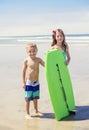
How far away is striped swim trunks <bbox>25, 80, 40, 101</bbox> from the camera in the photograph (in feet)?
18.9

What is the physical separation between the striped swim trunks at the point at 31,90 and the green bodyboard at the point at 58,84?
0.29m

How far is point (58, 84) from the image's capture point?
18.8ft

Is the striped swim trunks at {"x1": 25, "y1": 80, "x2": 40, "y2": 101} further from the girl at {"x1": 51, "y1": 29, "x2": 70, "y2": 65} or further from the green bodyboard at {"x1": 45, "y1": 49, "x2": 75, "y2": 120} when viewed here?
the girl at {"x1": 51, "y1": 29, "x2": 70, "y2": 65}

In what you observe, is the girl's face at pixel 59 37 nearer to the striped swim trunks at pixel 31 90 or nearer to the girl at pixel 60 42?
the girl at pixel 60 42

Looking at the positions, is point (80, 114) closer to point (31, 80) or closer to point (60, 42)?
point (31, 80)

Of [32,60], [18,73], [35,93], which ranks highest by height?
[32,60]

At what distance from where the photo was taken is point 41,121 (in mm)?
5520

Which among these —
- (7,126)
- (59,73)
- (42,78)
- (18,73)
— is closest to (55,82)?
(59,73)

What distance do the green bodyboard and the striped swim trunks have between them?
0.29m

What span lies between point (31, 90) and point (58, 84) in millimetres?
429

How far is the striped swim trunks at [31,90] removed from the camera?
226 inches

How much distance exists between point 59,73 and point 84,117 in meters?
0.78

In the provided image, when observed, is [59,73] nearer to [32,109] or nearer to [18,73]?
Result: [32,109]

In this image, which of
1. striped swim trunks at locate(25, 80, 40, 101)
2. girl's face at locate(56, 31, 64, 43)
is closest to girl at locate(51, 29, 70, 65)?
girl's face at locate(56, 31, 64, 43)
